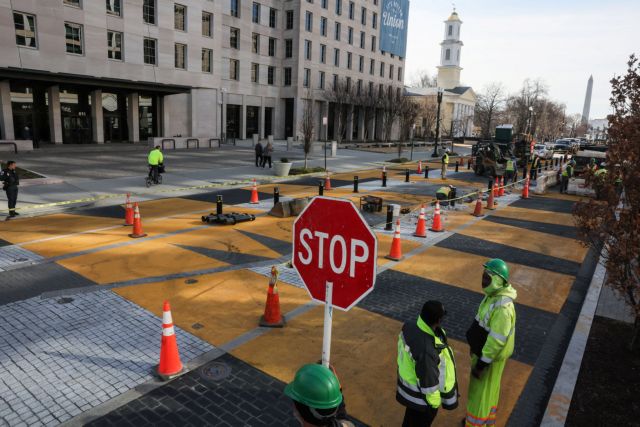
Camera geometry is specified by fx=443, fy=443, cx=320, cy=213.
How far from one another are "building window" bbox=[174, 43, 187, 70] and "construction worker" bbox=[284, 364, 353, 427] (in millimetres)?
43159

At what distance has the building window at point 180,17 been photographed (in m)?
40.2

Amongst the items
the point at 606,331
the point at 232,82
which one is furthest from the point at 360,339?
the point at 232,82

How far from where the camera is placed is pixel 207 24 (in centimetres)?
4350

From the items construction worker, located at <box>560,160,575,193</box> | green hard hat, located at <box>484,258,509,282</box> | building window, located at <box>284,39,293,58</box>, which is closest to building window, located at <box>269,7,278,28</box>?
building window, located at <box>284,39,293,58</box>

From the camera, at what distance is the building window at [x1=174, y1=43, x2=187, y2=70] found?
40.8 metres

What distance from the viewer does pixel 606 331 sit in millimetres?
7414

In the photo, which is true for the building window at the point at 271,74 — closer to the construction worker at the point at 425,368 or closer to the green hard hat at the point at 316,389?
the construction worker at the point at 425,368

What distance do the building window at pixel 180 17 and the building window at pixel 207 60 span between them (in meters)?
3.20

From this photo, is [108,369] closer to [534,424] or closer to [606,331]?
[534,424]

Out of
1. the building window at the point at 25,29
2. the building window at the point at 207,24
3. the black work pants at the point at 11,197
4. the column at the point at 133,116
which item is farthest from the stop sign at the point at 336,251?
the building window at the point at 207,24

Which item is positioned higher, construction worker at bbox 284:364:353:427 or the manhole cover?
construction worker at bbox 284:364:353:427

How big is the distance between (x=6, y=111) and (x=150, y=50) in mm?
12365

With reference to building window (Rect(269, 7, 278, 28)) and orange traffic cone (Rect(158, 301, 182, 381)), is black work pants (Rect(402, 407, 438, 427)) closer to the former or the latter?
orange traffic cone (Rect(158, 301, 182, 381))

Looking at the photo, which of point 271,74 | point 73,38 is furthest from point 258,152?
point 271,74
